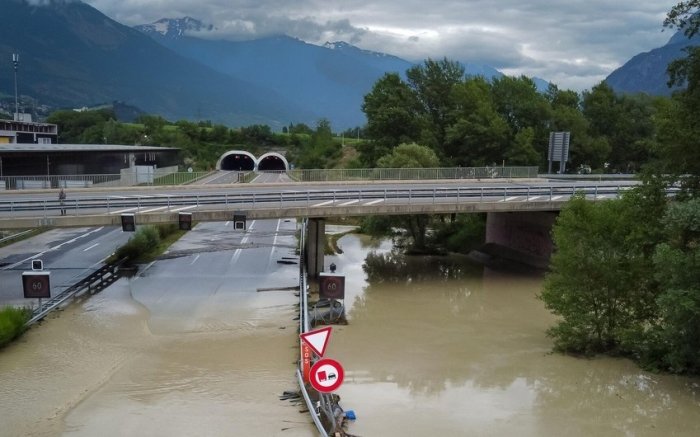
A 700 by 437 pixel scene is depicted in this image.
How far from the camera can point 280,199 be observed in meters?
31.5

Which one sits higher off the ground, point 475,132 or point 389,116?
point 389,116

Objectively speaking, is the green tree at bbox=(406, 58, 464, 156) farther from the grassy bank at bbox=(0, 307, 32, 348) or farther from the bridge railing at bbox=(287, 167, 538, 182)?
the grassy bank at bbox=(0, 307, 32, 348)

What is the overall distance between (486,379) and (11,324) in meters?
16.7

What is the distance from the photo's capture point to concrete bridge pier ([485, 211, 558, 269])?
38.6 metres

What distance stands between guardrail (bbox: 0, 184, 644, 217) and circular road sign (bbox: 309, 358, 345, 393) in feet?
60.1

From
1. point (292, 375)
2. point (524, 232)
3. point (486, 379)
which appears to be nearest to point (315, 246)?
point (524, 232)

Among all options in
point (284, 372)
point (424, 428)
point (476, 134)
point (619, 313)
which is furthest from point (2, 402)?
point (476, 134)

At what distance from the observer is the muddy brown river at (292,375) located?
16.5 metres

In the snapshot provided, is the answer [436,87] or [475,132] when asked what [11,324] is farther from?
[436,87]

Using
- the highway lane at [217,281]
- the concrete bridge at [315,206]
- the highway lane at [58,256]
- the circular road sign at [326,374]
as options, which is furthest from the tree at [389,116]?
the circular road sign at [326,374]

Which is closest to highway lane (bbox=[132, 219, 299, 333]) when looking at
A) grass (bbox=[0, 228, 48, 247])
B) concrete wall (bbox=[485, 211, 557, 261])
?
grass (bbox=[0, 228, 48, 247])

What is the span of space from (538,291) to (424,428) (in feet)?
62.1

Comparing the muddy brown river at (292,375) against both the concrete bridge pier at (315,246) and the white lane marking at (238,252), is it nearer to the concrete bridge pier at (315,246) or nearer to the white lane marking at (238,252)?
the concrete bridge pier at (315,246)

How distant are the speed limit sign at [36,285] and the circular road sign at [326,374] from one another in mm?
18496
